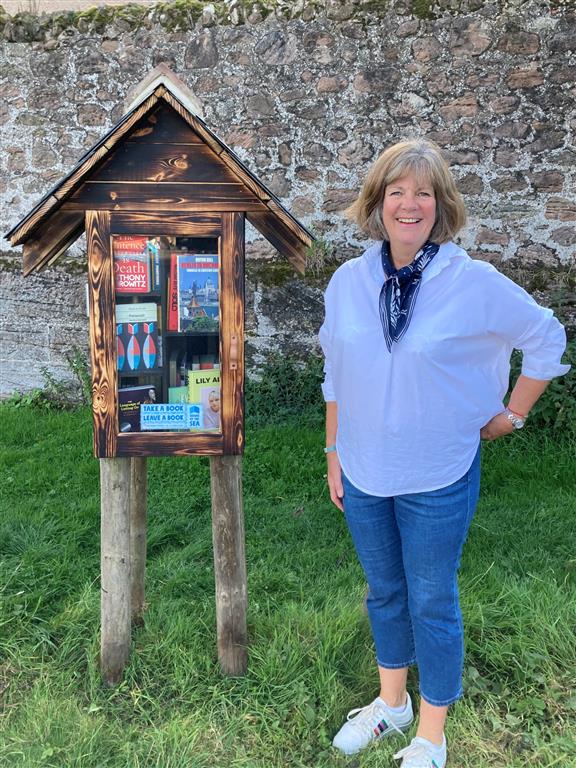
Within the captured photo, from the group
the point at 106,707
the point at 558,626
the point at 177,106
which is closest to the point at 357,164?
the point at 177,106

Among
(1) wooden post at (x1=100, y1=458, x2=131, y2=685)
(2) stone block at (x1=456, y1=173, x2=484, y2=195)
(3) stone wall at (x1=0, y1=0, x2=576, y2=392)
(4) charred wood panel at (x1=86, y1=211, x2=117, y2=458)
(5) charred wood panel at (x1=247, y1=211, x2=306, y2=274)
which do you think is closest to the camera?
(4) charred wood panel at (x1=86, y1=211, x2=117, y2=458)

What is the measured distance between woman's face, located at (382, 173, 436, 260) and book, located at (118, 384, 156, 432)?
1.07 metres

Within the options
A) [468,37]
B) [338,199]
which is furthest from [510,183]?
[338,199]

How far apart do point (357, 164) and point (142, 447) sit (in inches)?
152

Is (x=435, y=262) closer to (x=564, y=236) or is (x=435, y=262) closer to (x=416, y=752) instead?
(x=416, y=752)

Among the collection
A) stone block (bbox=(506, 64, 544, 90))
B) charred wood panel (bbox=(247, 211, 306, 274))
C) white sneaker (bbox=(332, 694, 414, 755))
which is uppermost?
stone block (bbox=(506, 64, 544, 90))

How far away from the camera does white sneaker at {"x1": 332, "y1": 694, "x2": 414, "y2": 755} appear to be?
2479 mm

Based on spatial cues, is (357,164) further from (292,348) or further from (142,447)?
(142,447)

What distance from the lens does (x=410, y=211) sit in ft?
7.04

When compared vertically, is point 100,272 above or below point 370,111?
below

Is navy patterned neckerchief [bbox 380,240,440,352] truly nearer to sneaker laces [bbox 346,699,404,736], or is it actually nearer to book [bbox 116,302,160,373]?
book [bbox 116,302,160,373]

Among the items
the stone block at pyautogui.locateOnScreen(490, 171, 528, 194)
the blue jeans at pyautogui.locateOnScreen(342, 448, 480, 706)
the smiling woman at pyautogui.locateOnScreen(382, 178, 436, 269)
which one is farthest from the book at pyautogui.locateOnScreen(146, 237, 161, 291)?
the stone block at pyautogui.locateOnScreen(490, 171, 528, 194)

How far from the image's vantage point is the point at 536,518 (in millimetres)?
3979

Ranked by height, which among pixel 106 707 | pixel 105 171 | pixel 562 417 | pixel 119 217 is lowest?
pixel 106 707
